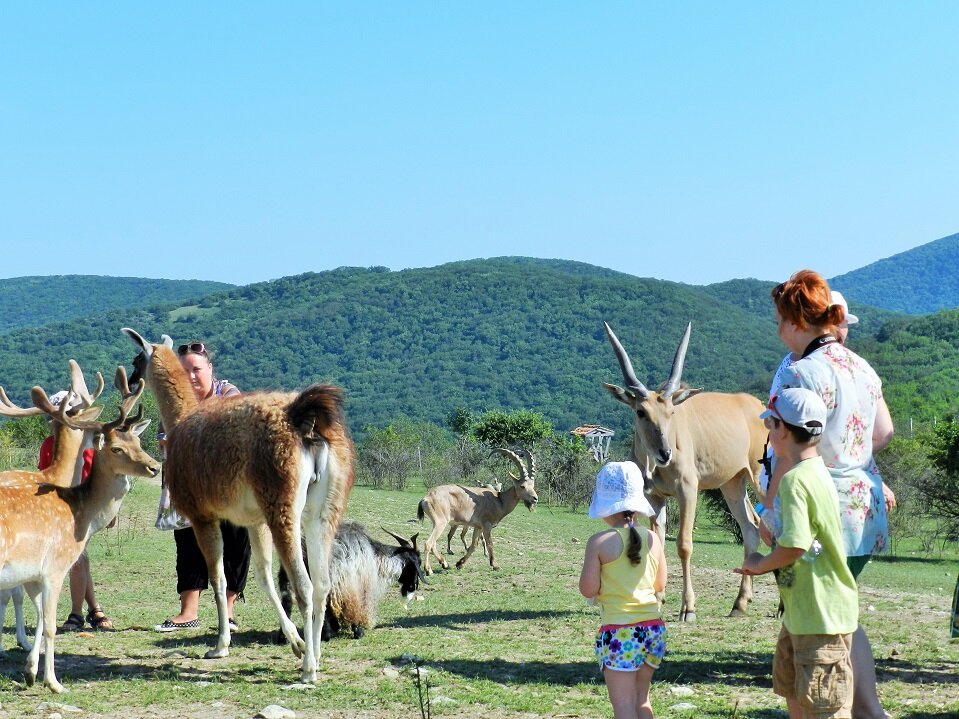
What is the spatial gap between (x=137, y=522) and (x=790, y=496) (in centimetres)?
1637

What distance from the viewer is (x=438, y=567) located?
17.1 meters

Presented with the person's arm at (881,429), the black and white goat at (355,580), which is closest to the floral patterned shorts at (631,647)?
the person's arm at (881,429)

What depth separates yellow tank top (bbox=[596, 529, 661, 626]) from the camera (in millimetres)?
5359

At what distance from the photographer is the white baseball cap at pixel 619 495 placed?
531cm

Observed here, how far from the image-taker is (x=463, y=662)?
26.7 feet

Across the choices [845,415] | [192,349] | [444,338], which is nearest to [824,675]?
[845,415]

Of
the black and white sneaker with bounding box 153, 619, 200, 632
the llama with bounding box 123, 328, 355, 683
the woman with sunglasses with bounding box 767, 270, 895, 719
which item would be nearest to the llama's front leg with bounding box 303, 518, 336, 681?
the llama with bounding box 123, 328, 355, 683

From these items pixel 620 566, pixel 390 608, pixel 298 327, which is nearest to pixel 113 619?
pixel 390 608

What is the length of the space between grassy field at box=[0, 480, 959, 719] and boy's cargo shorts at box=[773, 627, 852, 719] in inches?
68.7

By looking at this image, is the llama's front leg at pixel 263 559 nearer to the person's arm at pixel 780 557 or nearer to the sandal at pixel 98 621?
the sandal at pixel 98 621

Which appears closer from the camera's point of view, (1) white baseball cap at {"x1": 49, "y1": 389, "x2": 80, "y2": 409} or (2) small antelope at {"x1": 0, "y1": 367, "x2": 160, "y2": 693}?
(2) small antelope at {"x1": 0, "y1": 367, "x2": 160, "y2": 693}

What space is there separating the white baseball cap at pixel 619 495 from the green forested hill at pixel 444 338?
100m

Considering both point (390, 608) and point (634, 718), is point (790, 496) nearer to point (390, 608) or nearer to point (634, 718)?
point (634, 718)

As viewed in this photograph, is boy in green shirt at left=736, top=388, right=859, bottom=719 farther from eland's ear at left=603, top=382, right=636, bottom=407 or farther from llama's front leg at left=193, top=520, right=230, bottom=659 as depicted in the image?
eland's ear at left=603, top=382, right=636, bottom=407
